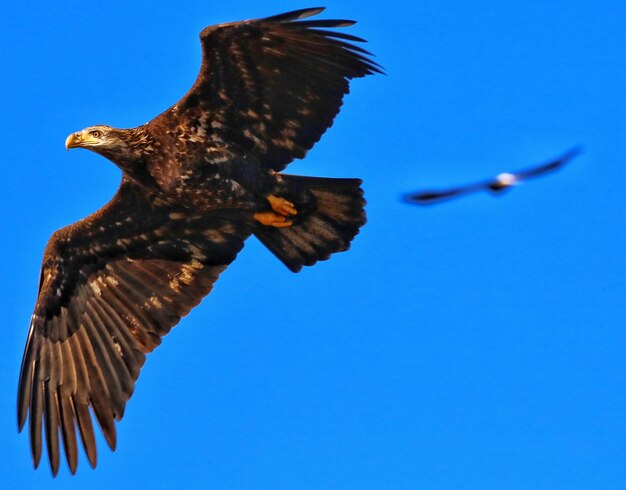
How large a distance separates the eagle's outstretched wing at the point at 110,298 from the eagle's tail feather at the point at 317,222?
621 mm

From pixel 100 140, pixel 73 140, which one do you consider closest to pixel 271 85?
pixel 100 140

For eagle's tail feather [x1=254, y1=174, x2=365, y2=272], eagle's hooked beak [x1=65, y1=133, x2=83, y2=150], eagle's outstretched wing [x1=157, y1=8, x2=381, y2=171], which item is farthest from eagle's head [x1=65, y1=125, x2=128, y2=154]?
eagle's tail feather [x1=254, y1=174, x2=365, y2=272]

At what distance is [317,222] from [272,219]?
45cm

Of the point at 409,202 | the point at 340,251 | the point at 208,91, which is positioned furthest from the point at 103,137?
the point at 409,202

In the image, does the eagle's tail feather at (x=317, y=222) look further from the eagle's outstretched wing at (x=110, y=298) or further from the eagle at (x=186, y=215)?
the eagle's outstretched wing at (x=110, y=298)

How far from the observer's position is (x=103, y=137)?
9000 mm

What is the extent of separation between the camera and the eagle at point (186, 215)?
845 cm

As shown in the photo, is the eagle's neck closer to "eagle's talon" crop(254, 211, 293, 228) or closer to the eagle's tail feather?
"eagle's talon" crop(254, 211, 293, 228)

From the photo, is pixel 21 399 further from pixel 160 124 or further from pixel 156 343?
pixel 160 124

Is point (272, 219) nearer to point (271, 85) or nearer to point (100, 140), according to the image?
point (271, 85)

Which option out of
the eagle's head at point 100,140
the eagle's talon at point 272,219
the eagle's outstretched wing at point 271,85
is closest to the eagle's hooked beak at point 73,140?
the eagle's head at point 100,140

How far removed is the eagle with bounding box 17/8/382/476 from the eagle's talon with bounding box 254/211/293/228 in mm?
15

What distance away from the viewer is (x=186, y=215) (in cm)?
973

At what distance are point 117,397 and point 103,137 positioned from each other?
266 cm
